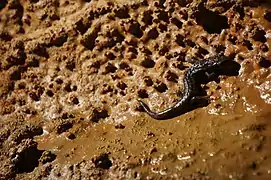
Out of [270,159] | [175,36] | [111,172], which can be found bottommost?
[111,172]

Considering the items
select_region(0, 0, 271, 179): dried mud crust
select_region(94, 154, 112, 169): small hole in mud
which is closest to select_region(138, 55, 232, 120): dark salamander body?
select_region(0, 0, 271, 179): dried mud crust

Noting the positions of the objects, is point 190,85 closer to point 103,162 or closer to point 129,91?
point 129,91

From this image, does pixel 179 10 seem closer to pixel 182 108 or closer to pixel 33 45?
pixel 182 108

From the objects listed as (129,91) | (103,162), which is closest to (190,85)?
(129,91)

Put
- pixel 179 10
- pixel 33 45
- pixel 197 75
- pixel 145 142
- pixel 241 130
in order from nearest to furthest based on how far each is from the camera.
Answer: pixel 241 130, pixel 145 142, pixel 197 75, pixel 179 10, pixel 33 45

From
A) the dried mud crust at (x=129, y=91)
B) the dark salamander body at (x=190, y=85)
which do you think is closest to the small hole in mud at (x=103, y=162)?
the dried mud crust at (x=129, y=91)

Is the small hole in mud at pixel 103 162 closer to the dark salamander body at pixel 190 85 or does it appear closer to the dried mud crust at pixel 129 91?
the dried mud crust at pixel 129 91

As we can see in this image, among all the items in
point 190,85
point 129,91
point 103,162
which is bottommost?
point 103,162

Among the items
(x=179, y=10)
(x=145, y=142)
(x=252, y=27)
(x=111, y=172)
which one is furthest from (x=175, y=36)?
(x=111, y=172)
